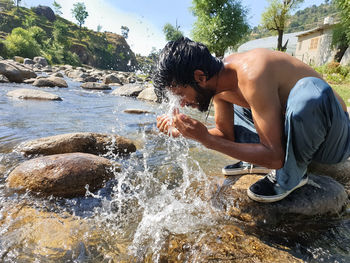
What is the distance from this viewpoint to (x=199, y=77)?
208cm

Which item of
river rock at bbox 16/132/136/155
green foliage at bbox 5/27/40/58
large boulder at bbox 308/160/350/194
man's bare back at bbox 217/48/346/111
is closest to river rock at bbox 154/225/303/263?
man's bare back at bbox 217/48/346/111

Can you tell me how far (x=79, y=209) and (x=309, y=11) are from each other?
17064 centimetres

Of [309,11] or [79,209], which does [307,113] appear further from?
[309,11]

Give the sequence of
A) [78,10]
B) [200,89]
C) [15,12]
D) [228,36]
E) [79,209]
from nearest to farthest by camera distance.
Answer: [200,89], [79,209], [228,36], [15,12], [78,10]

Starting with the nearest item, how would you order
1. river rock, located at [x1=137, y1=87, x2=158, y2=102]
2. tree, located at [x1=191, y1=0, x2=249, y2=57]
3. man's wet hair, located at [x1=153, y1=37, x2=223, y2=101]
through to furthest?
man's wet hair, located at [x1=153, y1=37, x2=223, y2=101] → river rock, located at [x1=137, y1=87, x2=158, y2=102] → tree, located at [x1=191, y1=0, x2=249, y2=57]

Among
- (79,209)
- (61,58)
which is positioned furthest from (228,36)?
(61,58)

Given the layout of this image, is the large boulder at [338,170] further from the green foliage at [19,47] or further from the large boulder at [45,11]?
the large boulder at [45,11]

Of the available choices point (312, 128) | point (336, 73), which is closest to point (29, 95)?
point (312, 128)

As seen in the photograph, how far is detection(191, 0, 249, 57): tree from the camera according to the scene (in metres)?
26.1

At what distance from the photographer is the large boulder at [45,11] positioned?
79375mm

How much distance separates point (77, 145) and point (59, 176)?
1048 mm

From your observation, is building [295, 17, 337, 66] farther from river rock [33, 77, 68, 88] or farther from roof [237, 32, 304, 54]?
river rock [33, 77, 68, 88]

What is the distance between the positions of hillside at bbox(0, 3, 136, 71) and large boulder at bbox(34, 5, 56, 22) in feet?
1.98

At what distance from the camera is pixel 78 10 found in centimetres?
8688
